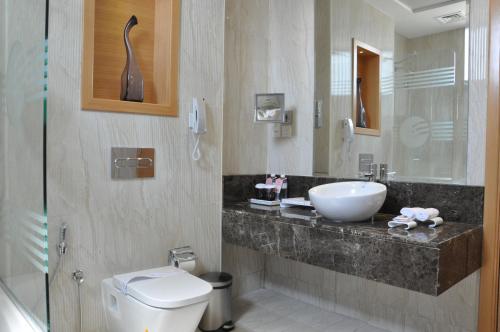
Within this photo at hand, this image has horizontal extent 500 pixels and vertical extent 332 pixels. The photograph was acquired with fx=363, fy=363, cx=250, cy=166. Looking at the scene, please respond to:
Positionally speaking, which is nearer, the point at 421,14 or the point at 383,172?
the point at 421,14

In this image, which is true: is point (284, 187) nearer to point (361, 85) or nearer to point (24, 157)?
point (361, 85)

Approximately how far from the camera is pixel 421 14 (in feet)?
6.61

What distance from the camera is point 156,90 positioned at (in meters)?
2.16

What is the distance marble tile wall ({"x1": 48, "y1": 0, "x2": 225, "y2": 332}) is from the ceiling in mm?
1060

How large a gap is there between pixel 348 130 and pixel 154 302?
1551 mm

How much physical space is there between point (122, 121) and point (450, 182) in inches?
69.0

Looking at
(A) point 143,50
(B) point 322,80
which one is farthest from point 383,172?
(A) point 143,50

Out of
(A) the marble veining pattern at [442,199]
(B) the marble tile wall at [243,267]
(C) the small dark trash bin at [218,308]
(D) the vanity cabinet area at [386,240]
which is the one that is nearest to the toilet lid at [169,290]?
(C) the small dark trash bin at [218,308]

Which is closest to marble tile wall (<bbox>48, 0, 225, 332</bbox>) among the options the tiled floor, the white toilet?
the white toilet

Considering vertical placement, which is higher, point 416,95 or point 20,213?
point 416,95

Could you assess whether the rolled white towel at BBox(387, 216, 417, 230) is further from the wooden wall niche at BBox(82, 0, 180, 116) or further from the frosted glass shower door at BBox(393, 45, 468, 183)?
the wooden wall niche at BBox(82, 0, 180, 116)

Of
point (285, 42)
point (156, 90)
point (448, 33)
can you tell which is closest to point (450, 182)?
point (448, 33)

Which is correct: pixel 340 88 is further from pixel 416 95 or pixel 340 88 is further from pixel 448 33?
pixel 448 33

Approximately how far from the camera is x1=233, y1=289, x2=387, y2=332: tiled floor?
221 centimetres
